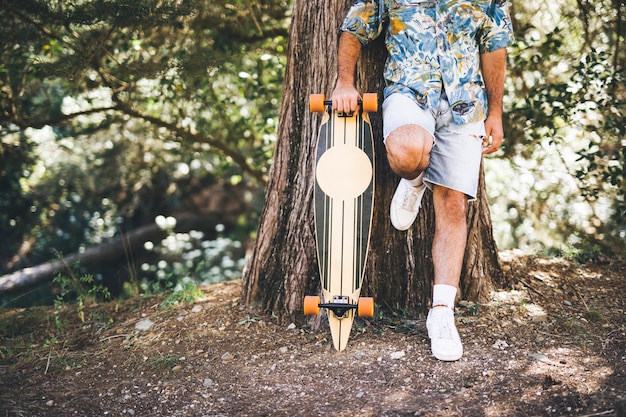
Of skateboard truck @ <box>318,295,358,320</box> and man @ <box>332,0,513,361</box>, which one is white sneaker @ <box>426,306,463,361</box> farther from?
skateboard truck @ <box>318,295,358,320</box>

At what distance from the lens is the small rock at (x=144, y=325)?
9.23ft

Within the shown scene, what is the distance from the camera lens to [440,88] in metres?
2.44

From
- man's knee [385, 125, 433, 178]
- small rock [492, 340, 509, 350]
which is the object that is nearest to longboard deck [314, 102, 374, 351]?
man's knee [385, 125, 433, 178]

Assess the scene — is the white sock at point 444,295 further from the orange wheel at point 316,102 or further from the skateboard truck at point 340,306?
the orange wheel at point 316,102

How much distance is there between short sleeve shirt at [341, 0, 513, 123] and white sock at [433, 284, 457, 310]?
71 cm

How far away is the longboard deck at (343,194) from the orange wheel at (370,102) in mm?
118

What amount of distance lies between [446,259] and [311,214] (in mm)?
650

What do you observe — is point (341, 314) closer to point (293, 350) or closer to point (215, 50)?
point (293, 350)

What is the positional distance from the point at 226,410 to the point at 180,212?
478cm

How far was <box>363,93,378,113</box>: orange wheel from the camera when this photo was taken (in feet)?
7.97

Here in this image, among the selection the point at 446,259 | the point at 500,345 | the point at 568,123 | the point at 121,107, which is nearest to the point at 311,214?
the point at 446,259

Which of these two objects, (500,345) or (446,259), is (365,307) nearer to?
(446,259)

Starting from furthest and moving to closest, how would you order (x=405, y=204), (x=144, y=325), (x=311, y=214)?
(x=144, y=325) → (x=311, y=214) → (x=405, y=204)

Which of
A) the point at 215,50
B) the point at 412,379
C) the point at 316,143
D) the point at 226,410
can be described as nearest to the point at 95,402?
the point at 226,410
